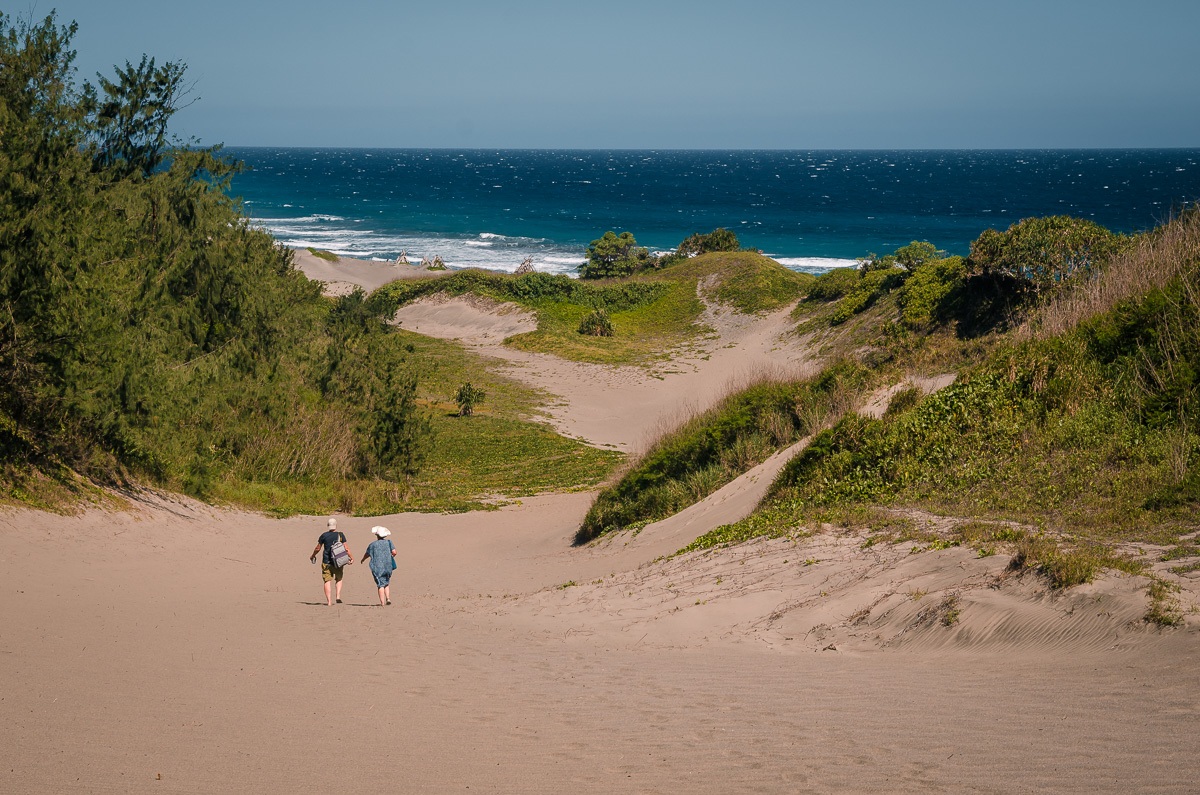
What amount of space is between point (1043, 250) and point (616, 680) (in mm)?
25236

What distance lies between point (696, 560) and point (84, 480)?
431 inches

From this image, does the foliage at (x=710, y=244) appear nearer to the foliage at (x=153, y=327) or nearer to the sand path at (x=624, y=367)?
the sand path at (x=624, y=367)

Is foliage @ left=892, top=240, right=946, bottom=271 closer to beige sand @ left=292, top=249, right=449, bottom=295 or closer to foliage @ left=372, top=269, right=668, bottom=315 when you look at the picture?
foliage @ left=372, top=269, right=668, bottom=315

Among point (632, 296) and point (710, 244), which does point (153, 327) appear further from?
point (710, 244)

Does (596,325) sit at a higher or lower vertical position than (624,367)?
higher

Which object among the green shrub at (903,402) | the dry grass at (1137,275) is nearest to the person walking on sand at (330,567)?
Result: the green shrub at (903,402)

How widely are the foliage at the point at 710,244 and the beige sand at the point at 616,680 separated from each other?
55.1 metres

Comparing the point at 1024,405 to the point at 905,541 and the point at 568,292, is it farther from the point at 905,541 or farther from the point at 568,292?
the point at 568,292

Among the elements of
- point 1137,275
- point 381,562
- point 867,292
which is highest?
point 1137,275

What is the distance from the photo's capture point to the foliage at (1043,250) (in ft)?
78.7

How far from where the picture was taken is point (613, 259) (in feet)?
204

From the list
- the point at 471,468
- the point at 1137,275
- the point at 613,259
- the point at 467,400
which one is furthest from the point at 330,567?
the point at 613,259

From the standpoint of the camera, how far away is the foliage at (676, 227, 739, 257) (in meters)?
63.8

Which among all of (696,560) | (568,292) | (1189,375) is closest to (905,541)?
(696,560)
